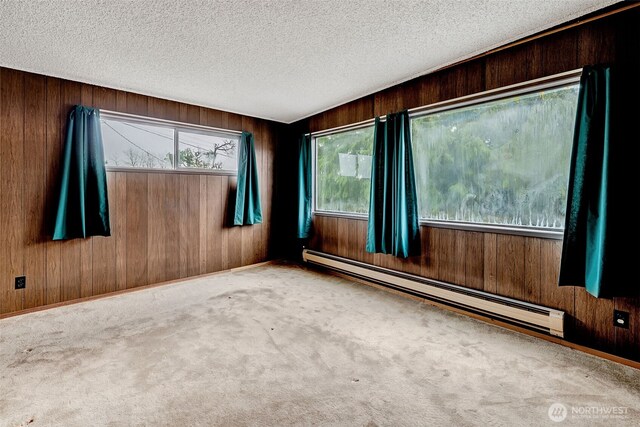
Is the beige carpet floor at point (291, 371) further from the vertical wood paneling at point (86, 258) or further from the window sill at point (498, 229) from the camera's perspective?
the window sill at point (498, 229)

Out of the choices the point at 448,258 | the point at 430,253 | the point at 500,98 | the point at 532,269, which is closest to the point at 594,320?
the point at 532,269

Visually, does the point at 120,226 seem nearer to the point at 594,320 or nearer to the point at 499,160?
the point at 499,160

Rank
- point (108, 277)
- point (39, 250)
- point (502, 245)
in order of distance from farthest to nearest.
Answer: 1. point (108, 277)
2. point (39, 250)
3. point (502, 245)

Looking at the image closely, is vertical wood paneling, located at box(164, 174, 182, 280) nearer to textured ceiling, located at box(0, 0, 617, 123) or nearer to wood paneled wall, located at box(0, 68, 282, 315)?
wood paneled wall, located at box(0, 68, 282, 315)

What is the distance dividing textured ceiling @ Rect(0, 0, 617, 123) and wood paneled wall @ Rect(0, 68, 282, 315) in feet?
1.06

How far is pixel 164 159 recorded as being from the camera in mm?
3896

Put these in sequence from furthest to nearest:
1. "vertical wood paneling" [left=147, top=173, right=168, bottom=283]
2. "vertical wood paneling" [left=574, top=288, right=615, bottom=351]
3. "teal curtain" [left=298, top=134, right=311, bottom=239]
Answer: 1. "teal curtain" [left=298, top=134, right=311, bottom=239]
2. "vertical wood paneling" [left=147, top=173, right=168, bottom=283]
3. "vertical wood paneling" [left=574, top=288, right=615, bottom=351]

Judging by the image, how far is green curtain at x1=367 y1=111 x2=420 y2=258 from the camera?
3270 millimetres

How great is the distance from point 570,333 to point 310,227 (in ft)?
11.0

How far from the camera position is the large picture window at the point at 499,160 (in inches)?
94.2

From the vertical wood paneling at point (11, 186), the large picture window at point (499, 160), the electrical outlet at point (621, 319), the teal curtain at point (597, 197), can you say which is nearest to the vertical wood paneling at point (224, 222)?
the vertical wood paneling at point (11, 186)

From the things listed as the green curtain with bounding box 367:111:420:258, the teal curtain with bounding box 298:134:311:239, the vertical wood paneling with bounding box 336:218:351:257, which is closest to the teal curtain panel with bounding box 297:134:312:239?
the teal curtain with bounding box 298:134:311:239

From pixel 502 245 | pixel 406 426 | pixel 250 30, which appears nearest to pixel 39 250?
pixel 250 30

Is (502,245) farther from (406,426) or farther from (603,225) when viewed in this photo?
(406,426)
